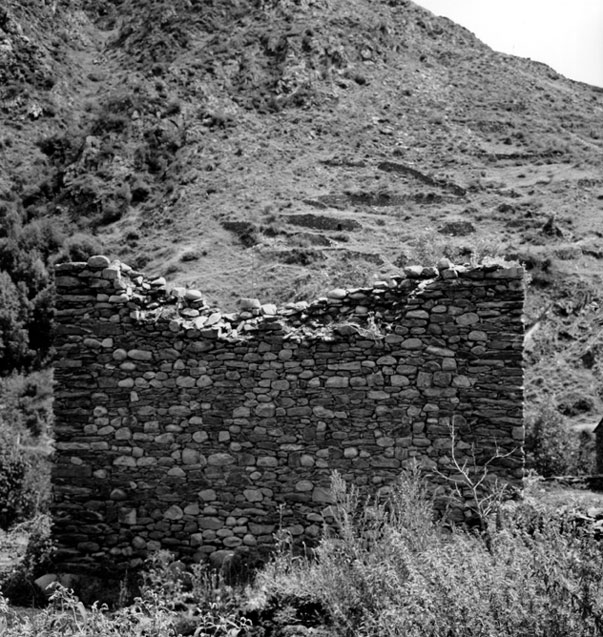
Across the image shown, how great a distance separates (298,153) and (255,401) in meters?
34.2

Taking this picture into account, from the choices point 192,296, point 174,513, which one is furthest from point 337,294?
point 174,513

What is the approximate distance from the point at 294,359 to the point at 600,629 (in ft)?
17.0

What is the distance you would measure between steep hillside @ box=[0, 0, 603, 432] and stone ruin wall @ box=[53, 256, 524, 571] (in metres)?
16.9

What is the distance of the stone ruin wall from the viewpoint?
841cm

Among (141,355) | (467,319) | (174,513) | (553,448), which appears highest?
(467,319)

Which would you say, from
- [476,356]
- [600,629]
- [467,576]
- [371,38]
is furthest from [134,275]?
[371,38]

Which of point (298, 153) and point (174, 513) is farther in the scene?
point (298, 153)

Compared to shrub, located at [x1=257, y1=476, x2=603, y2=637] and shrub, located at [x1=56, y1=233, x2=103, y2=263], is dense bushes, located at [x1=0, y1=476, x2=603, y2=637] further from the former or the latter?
shrub, located at [x1=56, y1=233, x2=103, y2=263]

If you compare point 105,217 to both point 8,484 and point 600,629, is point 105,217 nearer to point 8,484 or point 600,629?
point 8,484

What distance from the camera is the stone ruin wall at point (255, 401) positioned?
27.6ft

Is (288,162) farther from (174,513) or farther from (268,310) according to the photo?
(174,513)

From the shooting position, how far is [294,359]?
28.5 feet

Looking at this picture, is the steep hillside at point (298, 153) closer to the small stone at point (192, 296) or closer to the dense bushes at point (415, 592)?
the small stone at point (192, 296)

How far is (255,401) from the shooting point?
870cm
